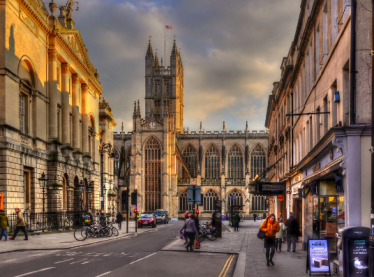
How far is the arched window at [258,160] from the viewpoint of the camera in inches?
3839

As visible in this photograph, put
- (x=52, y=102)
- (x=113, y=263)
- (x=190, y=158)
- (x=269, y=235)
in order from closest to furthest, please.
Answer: (x=269, y=235) < (x=113, y=263) < (x=52, y=102) < (x=190, y=158)

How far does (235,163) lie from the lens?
98.6 meters

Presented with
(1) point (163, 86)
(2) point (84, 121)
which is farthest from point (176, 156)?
(2) point (84, 121)

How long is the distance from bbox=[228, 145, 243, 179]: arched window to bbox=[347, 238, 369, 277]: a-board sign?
3442 inches

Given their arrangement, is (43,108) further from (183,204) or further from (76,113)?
(183,204)

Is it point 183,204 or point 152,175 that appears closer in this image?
point 152,175

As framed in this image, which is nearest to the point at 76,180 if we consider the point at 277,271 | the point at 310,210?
the point at 310,210

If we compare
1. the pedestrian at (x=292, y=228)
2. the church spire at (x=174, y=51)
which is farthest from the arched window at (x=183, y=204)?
the pedestrian at (x=292, y=228)

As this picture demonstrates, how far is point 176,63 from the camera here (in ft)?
358

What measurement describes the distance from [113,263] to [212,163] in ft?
275

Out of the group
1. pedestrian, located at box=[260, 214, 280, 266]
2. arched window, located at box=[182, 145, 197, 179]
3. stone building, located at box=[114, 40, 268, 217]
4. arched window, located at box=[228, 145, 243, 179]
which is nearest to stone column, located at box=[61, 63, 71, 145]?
pedestrian, located at box=[260, 214, 280, 266]

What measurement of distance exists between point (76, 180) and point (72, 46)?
1128cm

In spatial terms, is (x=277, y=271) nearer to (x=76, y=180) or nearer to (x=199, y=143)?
(x=76, y=180)

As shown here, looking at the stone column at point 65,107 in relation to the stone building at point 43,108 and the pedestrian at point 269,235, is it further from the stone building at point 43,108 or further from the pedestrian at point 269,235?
the pedestrian at point 269,235
